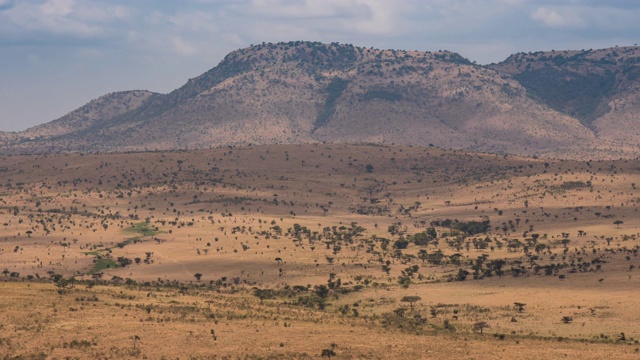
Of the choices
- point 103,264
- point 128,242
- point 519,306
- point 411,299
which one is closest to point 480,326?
point 519,306

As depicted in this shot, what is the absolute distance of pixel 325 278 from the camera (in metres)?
113

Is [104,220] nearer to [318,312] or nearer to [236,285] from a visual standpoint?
[236,285]

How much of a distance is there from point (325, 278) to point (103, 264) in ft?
116

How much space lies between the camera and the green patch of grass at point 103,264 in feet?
403

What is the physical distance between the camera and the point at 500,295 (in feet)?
315

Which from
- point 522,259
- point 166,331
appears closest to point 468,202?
point 522,259

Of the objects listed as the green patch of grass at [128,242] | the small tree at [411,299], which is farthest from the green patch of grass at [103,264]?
the small tree at [411,299]

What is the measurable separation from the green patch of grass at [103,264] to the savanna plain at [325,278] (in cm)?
44

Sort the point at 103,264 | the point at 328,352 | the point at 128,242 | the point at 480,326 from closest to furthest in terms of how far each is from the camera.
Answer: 1. the point at 328,352
2. the point at 480,326
3. the point at 103,264
4. the point at 128,242

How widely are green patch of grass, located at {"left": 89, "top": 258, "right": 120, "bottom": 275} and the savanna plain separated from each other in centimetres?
44

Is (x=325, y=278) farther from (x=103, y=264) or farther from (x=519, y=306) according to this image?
(x=103, y=264)

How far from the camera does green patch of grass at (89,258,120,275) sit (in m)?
123

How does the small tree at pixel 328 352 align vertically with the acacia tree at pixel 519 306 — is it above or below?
above

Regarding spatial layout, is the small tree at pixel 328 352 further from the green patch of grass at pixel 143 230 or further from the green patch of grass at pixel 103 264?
the green patch of grass at pixel 143 230
